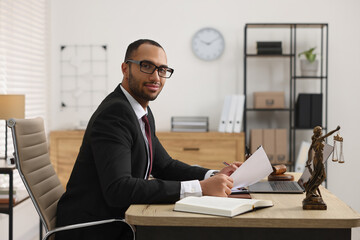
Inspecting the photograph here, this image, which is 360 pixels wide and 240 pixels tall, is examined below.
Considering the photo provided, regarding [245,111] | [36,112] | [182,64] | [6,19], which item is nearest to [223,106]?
[245,111]

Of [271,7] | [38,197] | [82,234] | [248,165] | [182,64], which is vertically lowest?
[82,234]

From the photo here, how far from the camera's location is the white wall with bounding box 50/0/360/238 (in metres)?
4.51

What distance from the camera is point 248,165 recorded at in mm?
1738

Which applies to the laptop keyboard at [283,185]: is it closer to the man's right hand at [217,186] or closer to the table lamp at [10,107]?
the man's right hand at [217,186]

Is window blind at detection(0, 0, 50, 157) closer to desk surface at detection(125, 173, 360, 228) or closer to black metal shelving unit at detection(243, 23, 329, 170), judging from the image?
black metal shelving unit at detection(243, 23, 329, 170)

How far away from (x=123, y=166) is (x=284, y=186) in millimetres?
762

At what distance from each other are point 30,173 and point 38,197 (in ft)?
0.35

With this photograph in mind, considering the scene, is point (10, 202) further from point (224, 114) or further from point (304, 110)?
point (304, 110)

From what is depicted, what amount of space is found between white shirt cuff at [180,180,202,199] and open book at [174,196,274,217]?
64 millimetres

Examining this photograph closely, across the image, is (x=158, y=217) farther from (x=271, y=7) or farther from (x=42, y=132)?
(x=271, y=7)

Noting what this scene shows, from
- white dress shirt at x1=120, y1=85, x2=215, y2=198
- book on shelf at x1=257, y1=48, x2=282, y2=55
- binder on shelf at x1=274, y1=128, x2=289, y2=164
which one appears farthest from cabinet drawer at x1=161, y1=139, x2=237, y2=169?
white dress shirt at x1=120, y1=85, x2=215, y2=198

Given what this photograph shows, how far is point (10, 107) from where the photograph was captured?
3.08 metres

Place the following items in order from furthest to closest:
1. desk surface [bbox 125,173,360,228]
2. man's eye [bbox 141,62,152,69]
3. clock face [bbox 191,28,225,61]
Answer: clock face [bbox 191,28,225,61] → man's eye [bbox 141,62,152,69] → desk surface [bbox 125,173,360,228]

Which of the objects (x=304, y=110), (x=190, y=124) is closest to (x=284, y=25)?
(x=304, y=110)
